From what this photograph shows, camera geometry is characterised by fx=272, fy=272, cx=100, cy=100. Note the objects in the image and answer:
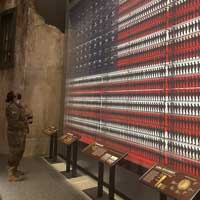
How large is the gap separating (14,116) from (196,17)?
3197 millimetres

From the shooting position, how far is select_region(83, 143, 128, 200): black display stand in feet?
10.3

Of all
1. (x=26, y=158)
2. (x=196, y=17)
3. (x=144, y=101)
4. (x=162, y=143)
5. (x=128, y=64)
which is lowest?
(x=26, y=158)

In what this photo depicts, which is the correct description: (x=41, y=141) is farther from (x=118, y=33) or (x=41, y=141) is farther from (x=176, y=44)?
(x=176, y=44)

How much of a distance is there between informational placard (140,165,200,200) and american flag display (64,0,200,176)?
0.35m

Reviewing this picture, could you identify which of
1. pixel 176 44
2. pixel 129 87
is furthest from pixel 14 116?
pixel 176 44

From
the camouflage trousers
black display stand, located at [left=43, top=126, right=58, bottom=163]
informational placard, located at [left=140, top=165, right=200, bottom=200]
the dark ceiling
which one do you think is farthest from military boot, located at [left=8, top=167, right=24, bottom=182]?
the dark ceiling

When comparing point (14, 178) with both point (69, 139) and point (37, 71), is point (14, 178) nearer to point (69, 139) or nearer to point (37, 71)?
point (69, 139)

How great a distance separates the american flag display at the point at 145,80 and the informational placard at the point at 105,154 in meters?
0.29

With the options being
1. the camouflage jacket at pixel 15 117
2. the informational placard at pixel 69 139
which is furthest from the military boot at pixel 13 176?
the informational placard at pixel 69 139

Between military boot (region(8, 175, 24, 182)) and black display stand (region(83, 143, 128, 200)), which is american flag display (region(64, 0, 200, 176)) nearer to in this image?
black display stand (region(83, 143, 128, 200))

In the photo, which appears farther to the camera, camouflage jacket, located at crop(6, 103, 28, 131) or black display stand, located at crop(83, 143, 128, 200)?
camouflage jacket, located at crop(6, 103, 28, 131)

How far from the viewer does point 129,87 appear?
363 cm

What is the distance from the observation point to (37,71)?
6664 millimetres

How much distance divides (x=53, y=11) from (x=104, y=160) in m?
4.95
